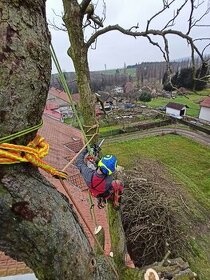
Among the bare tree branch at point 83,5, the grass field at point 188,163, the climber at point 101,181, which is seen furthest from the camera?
the grass field at point 188,163

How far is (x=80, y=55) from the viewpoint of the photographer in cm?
378

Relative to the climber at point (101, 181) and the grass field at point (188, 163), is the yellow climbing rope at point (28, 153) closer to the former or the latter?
the climber at point (101, 181)

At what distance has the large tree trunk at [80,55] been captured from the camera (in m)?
3.55

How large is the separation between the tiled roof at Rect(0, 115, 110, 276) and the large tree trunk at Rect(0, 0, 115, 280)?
103 inches

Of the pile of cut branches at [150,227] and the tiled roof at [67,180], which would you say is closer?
the tiled roof at [67,180]

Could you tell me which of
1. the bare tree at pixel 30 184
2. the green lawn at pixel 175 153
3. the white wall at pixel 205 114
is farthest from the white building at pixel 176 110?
the bare tree at pixel 30 184

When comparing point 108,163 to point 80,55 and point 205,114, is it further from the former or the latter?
point 205,114

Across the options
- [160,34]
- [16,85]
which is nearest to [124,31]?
[160,34]

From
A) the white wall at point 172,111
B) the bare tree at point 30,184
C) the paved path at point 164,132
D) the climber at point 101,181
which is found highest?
the bare tree at point 30,184

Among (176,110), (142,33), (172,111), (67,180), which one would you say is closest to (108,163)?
(142,33)

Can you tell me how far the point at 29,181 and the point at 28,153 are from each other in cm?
15

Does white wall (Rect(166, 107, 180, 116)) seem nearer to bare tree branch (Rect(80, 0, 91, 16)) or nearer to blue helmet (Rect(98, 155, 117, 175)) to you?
blue helmet (Rect(98, 155, 117, 175))

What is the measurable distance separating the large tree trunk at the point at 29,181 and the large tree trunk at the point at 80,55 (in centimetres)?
199

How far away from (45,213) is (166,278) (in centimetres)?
250
